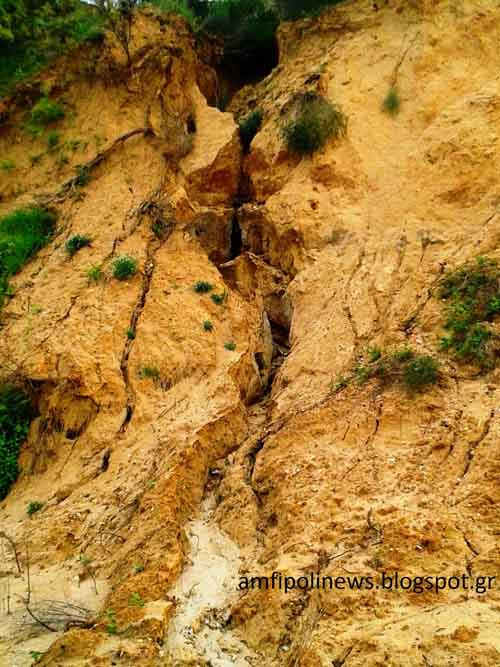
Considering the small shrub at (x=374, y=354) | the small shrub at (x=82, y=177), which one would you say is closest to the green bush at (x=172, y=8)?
the small shrub at (x=82, y=177)

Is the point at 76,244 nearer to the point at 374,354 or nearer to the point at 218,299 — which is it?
the point at 218,299

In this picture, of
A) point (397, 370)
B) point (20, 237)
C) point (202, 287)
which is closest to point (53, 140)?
point (20, 237)

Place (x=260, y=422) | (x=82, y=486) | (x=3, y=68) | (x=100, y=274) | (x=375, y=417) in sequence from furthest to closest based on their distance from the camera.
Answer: (x=3, y=68) < (x=100, y=274) < (x=260, y=422) < (x=82, y=486) < (x=375, y=417)

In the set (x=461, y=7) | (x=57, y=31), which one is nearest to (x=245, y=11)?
(x=57, y=31)

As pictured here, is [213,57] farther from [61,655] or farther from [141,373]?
[61,655]

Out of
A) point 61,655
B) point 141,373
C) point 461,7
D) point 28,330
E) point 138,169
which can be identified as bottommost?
point 61,655

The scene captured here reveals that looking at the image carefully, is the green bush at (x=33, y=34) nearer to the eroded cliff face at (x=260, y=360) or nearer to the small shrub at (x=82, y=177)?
the eroded cliff face at (x=260, y=360)
